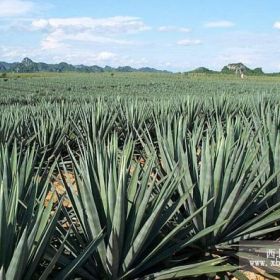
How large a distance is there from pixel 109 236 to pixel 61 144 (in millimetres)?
4191

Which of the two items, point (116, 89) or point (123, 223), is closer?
point (123, 223)

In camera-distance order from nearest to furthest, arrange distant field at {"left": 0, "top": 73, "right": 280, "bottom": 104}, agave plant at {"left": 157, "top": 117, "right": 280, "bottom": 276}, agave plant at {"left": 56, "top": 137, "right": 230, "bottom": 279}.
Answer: agave plant at {"left": 56, "top": 137, "right": 230, "bottom": 279}
agave plant at {"left": 157, "top": 117, "right": 280, "bottom": 276}
distant field at {"left": 0, "top": 73, "right": 280, "bottom": 104}

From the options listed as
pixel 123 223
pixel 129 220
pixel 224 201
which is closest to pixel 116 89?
pixel 224 201

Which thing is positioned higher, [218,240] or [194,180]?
[194,180]

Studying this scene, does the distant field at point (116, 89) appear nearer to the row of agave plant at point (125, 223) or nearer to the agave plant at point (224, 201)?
the agave plant at point (224, 201)

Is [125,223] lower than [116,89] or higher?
lower

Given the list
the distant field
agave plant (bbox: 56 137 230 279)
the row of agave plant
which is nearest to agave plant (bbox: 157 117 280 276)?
the row of agave plant

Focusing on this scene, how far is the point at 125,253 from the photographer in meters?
2.18

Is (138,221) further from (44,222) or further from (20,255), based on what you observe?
(20,255)

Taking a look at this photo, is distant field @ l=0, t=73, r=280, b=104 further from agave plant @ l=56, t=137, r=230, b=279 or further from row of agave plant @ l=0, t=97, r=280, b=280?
agave plant @ l=56, t=137, r=230, b=279

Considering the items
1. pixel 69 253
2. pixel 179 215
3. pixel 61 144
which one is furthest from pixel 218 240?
pixel 61 144

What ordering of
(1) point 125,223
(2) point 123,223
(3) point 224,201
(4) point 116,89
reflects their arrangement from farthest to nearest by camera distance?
(4) point 116,89 → (3) point 224,201 → (1) point 125,223 → (2) point 123,223

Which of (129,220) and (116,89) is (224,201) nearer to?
(129,220)

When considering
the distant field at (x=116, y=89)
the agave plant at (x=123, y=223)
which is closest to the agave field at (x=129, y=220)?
the agave plant at (x=123, y=223)
